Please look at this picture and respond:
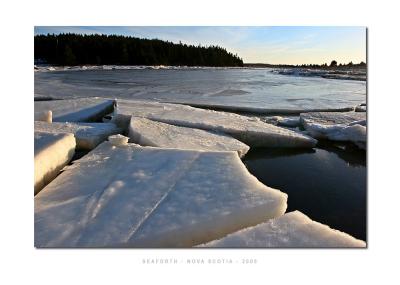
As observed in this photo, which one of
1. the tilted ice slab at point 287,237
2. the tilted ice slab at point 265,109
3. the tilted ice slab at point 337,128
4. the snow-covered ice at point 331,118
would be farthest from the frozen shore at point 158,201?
the tilted ice slab at point 265,109

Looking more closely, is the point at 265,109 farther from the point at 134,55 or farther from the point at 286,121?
the point at 134,55

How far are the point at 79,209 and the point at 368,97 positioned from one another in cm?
175

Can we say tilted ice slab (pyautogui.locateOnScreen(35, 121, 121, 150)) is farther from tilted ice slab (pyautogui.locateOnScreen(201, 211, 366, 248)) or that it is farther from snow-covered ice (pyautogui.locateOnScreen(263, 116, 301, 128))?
snow-covered ice (pyautogui.locateOnScreen(263, 116, 301, 128))

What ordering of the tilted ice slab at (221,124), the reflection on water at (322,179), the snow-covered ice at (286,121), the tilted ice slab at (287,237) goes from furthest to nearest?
the snow-covered ice at (286,121) → the tilted ice slab at (221,124) → the reflection on water at (322,179) → the tilted ice slab at (287,237)

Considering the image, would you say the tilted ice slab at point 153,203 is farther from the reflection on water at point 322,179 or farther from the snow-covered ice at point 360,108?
the snow-covered ice at point 360,108

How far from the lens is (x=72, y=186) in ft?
7.04

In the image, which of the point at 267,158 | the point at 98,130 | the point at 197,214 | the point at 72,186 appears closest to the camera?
the point at 197,214

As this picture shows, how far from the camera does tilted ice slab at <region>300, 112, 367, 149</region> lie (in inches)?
139

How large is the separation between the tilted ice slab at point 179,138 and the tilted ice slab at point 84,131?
0.28 meters

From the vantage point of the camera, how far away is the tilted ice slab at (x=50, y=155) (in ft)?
7.27

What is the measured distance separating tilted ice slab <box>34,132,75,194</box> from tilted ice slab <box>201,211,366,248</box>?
1.29 metres

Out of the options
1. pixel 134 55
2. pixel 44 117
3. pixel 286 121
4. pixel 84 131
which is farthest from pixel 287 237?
pixel 134 55
